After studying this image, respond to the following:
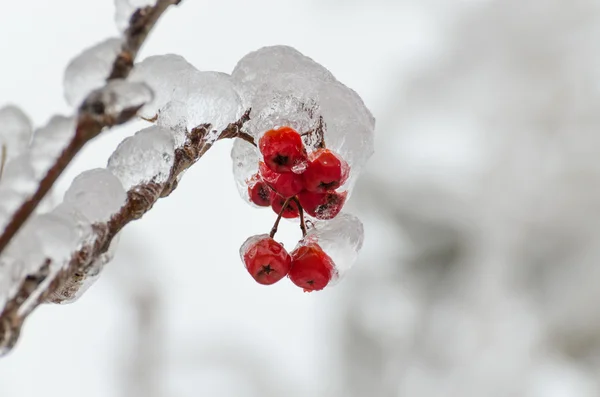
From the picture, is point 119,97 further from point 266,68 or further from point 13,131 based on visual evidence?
point 266,68

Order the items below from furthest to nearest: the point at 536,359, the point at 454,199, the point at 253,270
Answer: the point at 454,199 < the point at 536,359 < the point at 253,270

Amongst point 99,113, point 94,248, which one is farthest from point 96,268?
point 99,113

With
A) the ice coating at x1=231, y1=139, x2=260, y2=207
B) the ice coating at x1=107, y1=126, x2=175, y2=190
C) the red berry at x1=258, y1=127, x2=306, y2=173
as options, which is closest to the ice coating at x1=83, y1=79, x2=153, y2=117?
the ice coating at x1=107, y1=126, x2=175, y2=190

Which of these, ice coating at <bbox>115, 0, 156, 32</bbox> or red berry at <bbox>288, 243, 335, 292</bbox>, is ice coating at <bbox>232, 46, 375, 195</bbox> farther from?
ice coating at <bbox>115, 0, 156, 32</bbox>

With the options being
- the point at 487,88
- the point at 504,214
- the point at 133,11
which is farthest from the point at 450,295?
the point at 133,11

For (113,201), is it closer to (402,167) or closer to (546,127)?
(546,127)
